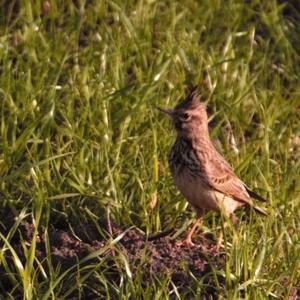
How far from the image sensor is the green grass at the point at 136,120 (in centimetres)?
609

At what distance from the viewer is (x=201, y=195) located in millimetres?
6676

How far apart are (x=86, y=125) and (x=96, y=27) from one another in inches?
65.6

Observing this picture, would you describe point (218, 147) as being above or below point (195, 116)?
below

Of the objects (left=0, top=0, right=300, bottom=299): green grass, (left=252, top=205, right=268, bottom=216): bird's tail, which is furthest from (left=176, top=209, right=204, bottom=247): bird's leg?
(left=252, top=205, right=268, bottom=216): bird's tail

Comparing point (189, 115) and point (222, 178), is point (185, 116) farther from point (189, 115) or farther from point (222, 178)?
point (222, 178)

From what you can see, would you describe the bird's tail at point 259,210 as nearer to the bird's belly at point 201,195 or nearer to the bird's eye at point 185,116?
the bird's belly at point 201,195

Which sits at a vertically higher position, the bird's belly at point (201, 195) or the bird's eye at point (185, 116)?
the bird's eye at point (185, 116)

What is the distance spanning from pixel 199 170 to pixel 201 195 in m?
0.21

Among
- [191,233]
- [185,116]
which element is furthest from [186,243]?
[185,116]

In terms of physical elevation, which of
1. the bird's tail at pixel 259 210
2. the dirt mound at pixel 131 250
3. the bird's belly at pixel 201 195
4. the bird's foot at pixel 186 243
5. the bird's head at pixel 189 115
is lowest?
the bird's foot at pixel 186 243

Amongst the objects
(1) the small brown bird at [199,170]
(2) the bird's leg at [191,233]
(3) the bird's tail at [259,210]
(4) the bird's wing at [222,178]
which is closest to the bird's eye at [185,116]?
(1) the small brown bird at [199,170]

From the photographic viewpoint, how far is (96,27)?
29.1ft

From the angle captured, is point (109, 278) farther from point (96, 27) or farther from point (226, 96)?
point (96, 27)

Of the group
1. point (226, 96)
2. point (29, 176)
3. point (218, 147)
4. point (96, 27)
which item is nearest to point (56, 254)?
point (29, 176)
